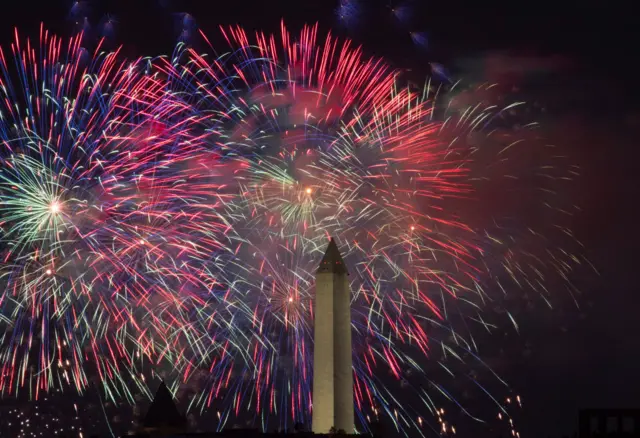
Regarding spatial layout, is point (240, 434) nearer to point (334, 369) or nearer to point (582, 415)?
Answer: point (334, 369)

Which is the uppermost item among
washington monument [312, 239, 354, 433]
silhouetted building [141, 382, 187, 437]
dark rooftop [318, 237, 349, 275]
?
dark rooftop [318, 237, 349, 275]

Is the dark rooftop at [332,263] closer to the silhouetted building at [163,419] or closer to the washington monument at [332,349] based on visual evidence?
the washington monument at [332,349]

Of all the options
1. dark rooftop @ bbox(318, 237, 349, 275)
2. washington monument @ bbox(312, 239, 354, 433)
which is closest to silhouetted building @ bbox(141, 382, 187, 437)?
washington monument @ bbox(312, 239, 354, 433)

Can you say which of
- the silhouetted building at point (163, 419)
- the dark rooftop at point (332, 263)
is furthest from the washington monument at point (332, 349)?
the silhouetted building at point (163, 419)

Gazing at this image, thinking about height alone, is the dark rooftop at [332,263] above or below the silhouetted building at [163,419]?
above

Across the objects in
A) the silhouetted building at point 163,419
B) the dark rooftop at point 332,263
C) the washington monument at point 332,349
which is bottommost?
the silhouetted building at point 163,419

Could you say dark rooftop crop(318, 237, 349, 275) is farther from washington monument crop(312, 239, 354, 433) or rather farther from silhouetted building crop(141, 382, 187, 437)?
silhouetted building crop(141, 382, 187, 437)

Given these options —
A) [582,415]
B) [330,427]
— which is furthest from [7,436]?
[582,415]

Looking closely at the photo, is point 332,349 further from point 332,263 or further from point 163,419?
point 163,419
